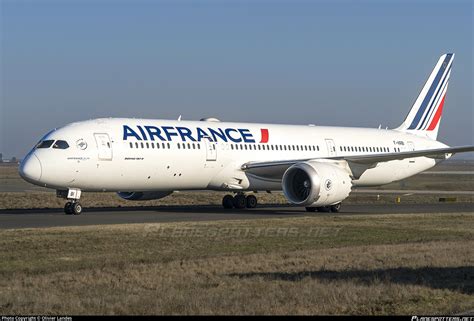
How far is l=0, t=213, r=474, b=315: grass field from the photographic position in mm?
12062

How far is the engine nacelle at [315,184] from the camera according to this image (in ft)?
106

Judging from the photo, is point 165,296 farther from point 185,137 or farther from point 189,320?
point 185,137

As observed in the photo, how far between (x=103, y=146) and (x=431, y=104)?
72.7 feet

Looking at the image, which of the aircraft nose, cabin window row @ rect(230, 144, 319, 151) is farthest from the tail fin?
the aircraft nose

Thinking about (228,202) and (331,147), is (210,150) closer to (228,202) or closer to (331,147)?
(228,202)

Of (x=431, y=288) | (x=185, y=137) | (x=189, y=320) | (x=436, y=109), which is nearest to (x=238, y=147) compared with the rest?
(x=185, y=137)

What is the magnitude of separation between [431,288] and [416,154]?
21.3 m

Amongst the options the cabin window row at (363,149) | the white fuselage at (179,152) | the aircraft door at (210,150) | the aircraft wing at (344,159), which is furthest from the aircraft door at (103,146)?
the cabin window row at (363,149)

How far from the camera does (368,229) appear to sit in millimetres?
25422

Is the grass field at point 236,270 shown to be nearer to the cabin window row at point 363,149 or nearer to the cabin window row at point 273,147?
the cabin window row at point 273,147

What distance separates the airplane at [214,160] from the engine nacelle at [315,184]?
0.04 meters

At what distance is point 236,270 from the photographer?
52.1 ft

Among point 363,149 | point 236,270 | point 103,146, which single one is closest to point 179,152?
point 103,146

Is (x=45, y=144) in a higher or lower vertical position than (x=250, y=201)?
higher
